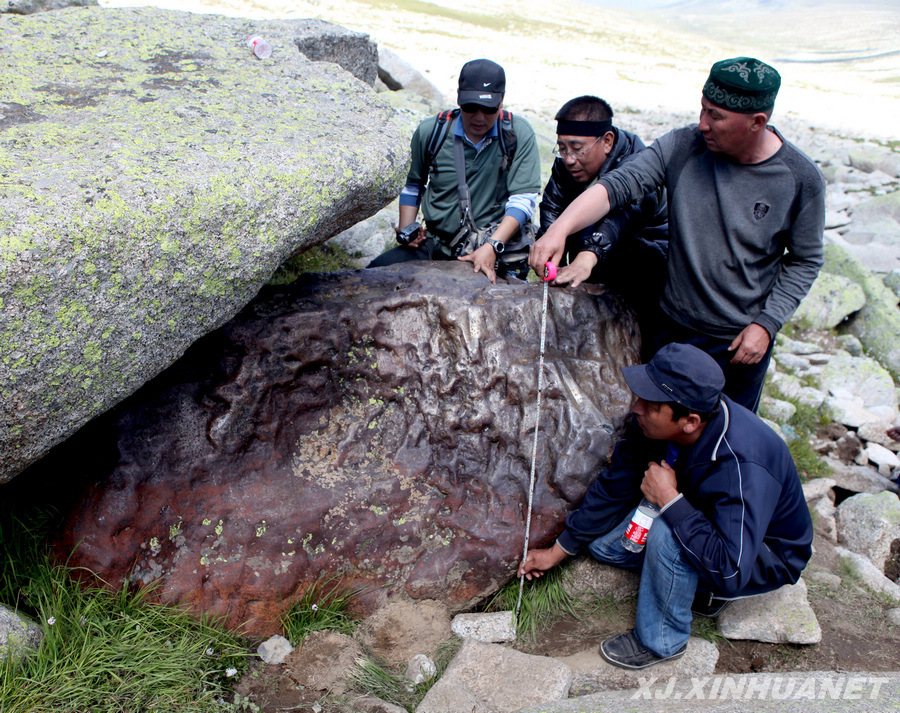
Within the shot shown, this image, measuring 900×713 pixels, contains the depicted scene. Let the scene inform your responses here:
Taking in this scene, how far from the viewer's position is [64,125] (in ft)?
9.80

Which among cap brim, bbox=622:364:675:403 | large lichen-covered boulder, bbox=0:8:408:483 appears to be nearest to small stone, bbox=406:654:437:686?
cap brim, bbox=622:364:675:403

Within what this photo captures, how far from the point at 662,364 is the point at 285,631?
2446mm

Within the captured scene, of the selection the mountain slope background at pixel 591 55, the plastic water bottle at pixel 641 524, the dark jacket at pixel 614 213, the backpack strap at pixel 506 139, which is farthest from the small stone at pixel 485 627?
the mountain slope background at pixel 591 55

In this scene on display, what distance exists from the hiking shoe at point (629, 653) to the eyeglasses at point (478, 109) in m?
3.56

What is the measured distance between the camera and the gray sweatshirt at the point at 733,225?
12.3 ft

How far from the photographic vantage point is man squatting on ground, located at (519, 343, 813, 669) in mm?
3148

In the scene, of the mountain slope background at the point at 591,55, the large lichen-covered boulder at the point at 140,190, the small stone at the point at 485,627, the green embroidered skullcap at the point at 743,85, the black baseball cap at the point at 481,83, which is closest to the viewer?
the large lichen-covered boulder at the point at 140,190

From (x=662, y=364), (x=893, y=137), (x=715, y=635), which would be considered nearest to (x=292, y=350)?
(x=662, y=364)

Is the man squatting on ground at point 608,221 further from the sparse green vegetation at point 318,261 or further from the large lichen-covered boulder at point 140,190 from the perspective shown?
the sparse green vegetation at point 318,261

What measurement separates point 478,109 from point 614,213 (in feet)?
4.13

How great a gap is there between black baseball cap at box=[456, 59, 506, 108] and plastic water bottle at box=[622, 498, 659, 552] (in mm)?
2923

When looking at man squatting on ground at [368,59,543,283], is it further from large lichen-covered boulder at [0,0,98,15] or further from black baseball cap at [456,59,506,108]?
large lichen-covered boulder at [0,0,98,15]

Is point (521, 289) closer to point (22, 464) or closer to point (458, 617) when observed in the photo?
point (458, 617)

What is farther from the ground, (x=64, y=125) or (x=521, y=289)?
(x=64, y=125)
